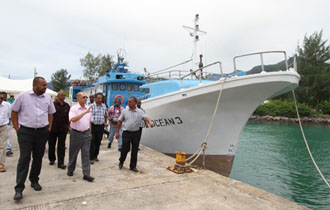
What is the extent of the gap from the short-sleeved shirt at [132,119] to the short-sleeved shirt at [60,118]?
1166 millimetres

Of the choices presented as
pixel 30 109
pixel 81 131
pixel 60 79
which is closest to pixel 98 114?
pixel 81 131

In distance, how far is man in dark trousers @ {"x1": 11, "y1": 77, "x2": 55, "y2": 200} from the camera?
3.10 metres

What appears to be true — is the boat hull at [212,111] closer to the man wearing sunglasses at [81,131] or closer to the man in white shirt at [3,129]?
the man wearing sunglasses at [81,131]

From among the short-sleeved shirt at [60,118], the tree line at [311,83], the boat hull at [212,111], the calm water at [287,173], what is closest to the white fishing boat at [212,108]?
the boat hull at [212,111]

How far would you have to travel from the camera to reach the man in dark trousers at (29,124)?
122 inches

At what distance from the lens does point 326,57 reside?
4159 centimetres

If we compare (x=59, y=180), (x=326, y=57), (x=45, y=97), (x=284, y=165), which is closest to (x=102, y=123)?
(x=59, y=180)

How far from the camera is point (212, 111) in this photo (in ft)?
22.2

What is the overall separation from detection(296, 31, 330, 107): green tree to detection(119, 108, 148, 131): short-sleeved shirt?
42.8 meters

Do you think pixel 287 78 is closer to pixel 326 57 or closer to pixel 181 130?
pixel 181 130

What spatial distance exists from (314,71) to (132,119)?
46.1 m

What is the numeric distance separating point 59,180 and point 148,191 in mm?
1695

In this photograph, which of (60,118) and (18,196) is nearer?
(18,196)

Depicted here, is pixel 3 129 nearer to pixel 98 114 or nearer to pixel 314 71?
pixel 98 114
